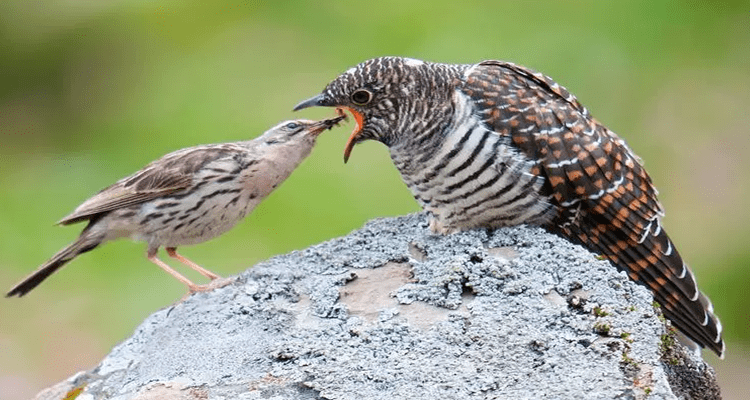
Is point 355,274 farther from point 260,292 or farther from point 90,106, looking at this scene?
point 90,106

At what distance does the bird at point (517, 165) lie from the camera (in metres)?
4.91

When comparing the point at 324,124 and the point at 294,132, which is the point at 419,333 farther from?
→ the point at 294,132

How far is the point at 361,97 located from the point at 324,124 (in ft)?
2.22

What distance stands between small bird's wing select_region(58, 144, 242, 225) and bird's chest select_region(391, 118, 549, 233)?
1248 millimetres

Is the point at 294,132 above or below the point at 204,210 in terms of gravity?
above

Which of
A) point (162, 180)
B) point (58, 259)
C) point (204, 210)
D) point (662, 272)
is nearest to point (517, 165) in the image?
point (662, 272)

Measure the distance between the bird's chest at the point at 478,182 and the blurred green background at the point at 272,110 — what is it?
11.8 feet

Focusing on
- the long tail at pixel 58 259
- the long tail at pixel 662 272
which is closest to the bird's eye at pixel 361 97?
the long tail at pixel 662 272

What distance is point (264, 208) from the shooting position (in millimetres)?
9070

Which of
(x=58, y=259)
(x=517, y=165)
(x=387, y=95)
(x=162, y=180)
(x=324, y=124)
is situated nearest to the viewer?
(x=517, y=165)

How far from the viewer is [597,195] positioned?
4977 mm

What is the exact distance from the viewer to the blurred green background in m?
8.85

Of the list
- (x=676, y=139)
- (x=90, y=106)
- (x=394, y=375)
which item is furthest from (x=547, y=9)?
(x=394, y=375)

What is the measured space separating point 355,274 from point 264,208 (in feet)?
15.0
